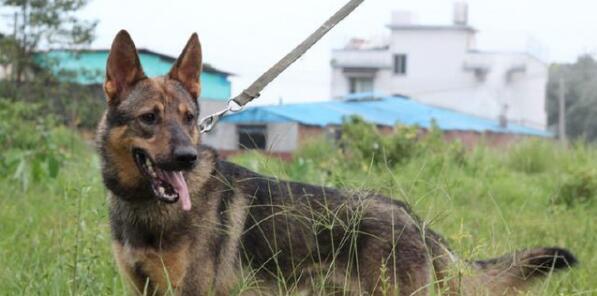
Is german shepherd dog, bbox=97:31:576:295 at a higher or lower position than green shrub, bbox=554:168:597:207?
higher

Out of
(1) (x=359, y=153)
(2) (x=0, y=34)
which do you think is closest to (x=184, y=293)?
(1) (x=359, y=153)

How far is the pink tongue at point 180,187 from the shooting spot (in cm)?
414

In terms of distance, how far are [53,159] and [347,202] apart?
5465 millimetres

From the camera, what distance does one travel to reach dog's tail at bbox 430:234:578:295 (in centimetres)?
426

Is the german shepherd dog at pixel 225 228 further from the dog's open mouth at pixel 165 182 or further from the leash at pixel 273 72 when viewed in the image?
the leash at pixel 273 72

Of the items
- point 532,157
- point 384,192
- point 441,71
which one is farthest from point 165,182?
point 441,71

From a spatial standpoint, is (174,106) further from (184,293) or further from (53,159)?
(53,159)

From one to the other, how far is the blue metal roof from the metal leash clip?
85.3 feet

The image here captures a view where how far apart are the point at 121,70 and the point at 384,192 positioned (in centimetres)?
134

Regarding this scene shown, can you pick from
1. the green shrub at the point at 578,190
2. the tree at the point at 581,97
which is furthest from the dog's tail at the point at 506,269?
the tree at the point at 581,97

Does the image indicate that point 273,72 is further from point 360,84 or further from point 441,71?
point 360,84

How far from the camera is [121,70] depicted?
14.3 feet

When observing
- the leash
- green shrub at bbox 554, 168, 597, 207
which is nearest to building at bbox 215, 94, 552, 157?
green shrub at bbox 554, 168, 597, 207

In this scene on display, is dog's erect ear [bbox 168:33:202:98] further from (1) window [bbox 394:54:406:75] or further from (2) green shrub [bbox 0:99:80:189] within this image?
(1) window [bbox 394:54:406:75]
